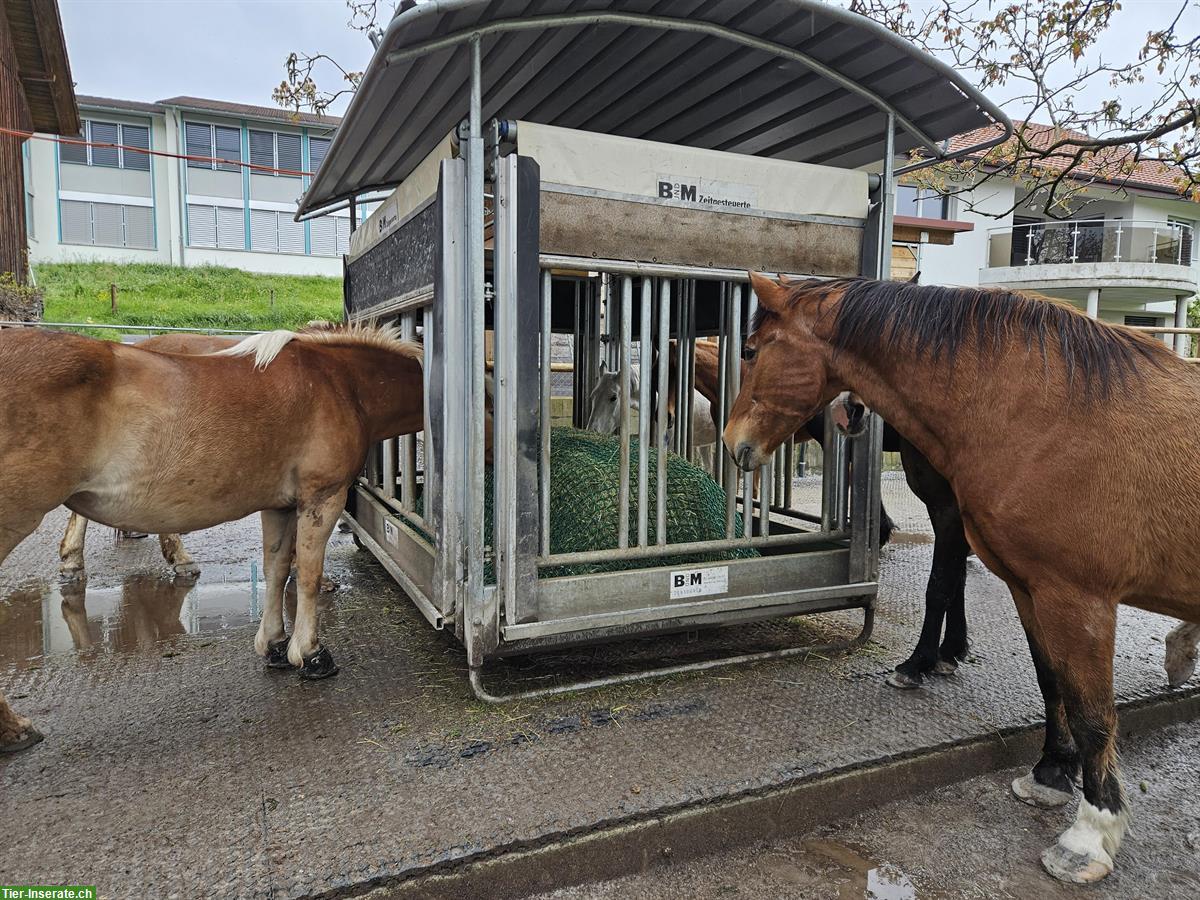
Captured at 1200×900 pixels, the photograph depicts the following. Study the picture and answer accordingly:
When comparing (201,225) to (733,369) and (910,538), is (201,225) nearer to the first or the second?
(910,538)

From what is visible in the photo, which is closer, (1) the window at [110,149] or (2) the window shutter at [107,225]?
(1) the window at [110,149]

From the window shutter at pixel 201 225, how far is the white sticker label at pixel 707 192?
3191 centimetres

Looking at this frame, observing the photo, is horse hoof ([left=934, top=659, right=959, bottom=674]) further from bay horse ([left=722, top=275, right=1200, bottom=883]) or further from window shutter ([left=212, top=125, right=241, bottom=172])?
window shutter ([left=212, top=125, right=241, bottom=172])

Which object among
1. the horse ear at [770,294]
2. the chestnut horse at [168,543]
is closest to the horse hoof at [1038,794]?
the horse ear at [770,294]

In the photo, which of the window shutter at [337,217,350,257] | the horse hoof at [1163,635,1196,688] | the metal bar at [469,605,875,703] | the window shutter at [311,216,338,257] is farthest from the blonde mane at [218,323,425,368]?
the window shutter at [337,217,350,257]

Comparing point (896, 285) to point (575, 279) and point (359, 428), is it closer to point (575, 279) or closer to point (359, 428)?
point (359, 428)

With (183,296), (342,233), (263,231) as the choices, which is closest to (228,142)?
(263,231)

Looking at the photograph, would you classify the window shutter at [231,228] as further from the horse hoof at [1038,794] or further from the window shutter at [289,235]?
the horse hoof at [1038,794]

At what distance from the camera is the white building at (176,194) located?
28.3 m

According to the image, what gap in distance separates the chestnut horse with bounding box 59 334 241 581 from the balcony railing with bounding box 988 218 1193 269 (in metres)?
21.1

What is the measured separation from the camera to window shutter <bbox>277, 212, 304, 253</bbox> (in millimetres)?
30531

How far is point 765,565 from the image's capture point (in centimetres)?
350

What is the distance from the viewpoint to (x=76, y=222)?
2861 cm

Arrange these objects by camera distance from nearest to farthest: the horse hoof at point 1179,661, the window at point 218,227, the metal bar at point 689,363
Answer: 1. the horse hoof at point 1179,661
2. the metal bar at point 689,363
3. the window at point 218,227
